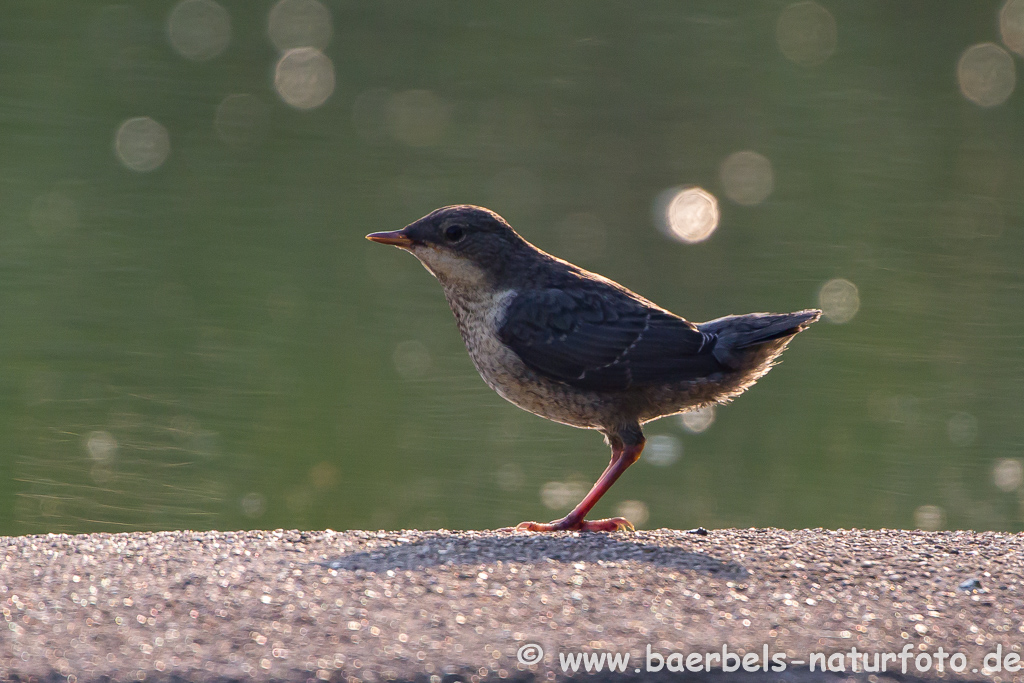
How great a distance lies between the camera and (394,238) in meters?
3.92

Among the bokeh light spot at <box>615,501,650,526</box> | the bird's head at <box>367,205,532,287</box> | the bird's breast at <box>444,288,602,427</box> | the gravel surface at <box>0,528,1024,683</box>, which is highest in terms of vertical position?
the bird's head at <box>367,205,532,287</box>

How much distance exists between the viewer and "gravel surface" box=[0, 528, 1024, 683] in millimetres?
2297

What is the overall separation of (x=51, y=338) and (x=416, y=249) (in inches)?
118

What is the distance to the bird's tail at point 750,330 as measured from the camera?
12.8ft

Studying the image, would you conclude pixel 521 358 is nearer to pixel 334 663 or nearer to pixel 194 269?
pixel 334 663

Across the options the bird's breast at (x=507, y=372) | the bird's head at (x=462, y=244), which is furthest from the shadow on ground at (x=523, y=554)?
the bird's head at (x=462, y=244)

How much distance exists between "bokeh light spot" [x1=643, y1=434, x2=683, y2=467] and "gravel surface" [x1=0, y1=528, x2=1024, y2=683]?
100 inches

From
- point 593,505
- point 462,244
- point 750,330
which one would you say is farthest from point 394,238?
point 750,330

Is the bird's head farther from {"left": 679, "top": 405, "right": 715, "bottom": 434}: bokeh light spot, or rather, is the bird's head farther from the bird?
{"left": 679, "top": 405, "right": 715, "bottom": 434}: bokeh light spot

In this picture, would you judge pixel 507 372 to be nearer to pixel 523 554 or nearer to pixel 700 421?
pixel 523 554

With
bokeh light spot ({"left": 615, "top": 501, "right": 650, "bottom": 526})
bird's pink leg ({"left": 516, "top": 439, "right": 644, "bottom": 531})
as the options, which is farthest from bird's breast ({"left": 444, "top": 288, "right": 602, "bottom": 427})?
bokeh light spot ({"left": 615, "top": 501, "right": 650, "bottom": 526})

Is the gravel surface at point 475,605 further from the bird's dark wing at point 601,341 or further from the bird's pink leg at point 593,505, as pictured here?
the bird's dark wing at point 601,341

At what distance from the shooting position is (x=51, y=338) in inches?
235

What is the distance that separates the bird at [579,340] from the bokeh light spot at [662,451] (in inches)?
74.7
